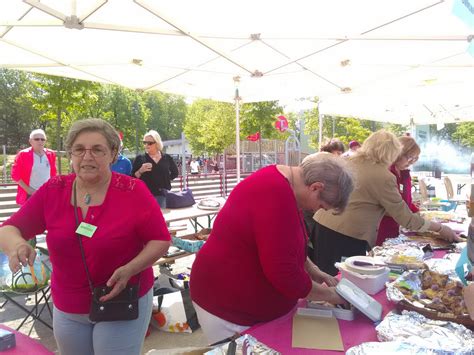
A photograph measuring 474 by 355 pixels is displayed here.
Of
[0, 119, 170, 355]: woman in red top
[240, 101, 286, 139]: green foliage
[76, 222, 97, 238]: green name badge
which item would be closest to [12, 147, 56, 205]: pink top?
[0, 119, 170, 355]: woman in red top

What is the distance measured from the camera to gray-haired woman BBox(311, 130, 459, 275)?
2.38 meters

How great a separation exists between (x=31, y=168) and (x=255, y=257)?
4764 mm

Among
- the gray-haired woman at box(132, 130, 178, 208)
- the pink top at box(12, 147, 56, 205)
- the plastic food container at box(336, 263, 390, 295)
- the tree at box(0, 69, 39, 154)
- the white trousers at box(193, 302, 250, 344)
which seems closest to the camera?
the white trousers at box(193, 302, 250, 344)

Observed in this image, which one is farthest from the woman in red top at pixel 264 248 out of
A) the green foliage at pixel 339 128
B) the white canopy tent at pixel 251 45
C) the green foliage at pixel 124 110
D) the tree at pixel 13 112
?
the tree at pixel 13 112

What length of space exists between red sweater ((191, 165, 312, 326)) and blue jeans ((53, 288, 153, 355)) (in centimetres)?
32

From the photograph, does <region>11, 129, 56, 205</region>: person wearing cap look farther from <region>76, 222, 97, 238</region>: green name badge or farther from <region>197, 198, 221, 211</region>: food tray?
<region>76, 222, 97, 238</region>: green name badge

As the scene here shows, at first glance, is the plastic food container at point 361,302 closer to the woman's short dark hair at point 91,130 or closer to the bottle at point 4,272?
the woman's short dark hair at point 91,130

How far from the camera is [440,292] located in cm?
149

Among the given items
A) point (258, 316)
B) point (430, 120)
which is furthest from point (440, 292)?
point (430, 120)

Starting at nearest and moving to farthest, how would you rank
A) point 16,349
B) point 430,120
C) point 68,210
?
1. point 16,349
2. point 68,210
3. point 430,120

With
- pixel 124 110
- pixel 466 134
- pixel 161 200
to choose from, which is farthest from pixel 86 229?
pixel 466 134

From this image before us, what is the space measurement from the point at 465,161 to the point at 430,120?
862 inches

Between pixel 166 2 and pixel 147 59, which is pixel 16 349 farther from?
pixel 147 59

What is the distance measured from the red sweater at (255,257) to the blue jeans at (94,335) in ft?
1.05
